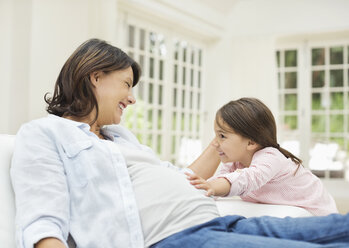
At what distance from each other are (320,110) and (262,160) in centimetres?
490

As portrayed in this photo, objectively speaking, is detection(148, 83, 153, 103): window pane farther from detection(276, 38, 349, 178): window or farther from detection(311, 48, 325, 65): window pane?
detection(311, 48, 325, 65): window pane

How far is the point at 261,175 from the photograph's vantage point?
1.74 m

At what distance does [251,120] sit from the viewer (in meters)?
1.92

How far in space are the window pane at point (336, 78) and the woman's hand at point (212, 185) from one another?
5.13 m

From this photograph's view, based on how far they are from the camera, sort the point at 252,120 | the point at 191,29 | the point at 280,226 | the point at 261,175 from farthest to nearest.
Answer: the point at 191,29, the point at 252,120, the point at 261,175, the point at 280,226

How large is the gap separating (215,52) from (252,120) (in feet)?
15.1

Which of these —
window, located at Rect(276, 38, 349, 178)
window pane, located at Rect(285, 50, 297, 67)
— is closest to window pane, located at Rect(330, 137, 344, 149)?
window, located at Rect(276, 38, 349, 178)

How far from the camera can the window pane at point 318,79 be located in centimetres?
645

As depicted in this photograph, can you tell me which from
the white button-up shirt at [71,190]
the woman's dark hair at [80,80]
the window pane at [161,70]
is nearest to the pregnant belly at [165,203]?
the white button-up shirt at [71,190]

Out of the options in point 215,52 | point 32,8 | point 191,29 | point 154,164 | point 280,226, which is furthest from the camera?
point 215,52

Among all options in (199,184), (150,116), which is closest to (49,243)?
(199,184)

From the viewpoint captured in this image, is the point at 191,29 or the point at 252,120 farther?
the point at 191,29

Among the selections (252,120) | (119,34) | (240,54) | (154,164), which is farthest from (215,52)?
(154,164)

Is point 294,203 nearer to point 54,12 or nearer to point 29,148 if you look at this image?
point 29,148
